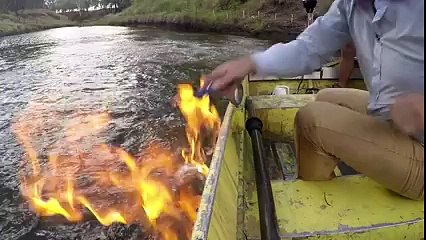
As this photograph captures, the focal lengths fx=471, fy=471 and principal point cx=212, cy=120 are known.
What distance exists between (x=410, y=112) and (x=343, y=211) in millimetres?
1287

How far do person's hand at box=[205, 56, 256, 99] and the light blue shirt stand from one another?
0.08 meters

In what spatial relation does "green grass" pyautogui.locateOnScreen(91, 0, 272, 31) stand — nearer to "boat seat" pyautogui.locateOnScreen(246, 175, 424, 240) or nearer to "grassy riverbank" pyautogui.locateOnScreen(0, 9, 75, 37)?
"grassy riverbank" pyautogui.locateOnScreen(0, 9, 75, 37)

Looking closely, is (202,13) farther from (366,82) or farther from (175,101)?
(366,82)

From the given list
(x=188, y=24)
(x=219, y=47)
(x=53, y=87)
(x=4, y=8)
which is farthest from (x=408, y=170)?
(x=4, y=8)

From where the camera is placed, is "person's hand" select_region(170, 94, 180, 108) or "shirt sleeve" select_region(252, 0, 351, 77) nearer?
"shirt sleeve" select_region(252, 0, 351, 77)

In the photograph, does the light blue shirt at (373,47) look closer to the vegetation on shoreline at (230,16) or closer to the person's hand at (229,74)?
the person's hand at (229,74)

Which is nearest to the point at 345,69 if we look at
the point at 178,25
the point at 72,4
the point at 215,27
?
the point at 215,27

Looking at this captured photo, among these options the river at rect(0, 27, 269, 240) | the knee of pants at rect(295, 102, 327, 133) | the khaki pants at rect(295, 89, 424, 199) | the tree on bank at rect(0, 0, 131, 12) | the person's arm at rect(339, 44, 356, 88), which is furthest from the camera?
the tree on bank at rect(0, 0, 131, 12)

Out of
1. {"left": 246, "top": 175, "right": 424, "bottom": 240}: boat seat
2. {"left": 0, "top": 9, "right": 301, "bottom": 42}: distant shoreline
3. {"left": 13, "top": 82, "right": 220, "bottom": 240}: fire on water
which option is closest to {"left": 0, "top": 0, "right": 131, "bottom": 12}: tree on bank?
{"left": 0, "top": 9, "right": 301, "bottom": 42}: distant shoreline

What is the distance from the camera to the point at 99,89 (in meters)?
14.6

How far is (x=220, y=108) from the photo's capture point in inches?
419

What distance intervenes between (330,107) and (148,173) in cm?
502

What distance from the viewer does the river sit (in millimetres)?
6348

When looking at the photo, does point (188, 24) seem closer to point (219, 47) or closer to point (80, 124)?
point (219, 47)
